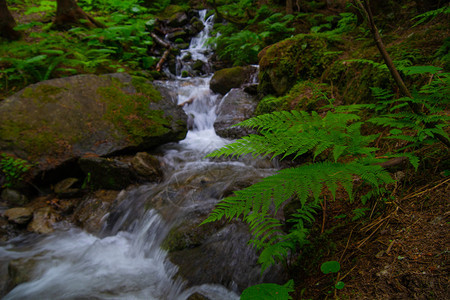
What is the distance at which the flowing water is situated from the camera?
2.71 metres

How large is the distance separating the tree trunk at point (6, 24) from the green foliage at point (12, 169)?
17.2ft

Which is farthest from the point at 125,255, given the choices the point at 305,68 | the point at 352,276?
the point at 305,68

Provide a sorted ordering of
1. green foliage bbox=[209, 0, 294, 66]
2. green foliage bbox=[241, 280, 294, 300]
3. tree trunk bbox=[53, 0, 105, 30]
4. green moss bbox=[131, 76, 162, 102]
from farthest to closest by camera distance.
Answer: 1. green foliage bbox=[209, 0, 294, 66]
2. tree trunk bbox=[53, 0, 105, 30]
3. green moss bbox=[131, 76, 162, 102]
4. green foliage bbox=[241, 280, 294, 300]

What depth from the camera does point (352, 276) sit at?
135 centimetres

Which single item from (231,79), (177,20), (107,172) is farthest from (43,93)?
(177,20)

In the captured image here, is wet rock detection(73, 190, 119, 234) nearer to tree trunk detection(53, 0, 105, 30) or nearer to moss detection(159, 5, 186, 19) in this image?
tree trunk detection(53, 0, 105, 30)

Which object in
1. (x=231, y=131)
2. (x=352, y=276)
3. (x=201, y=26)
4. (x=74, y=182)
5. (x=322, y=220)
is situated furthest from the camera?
(x=201, y=26)

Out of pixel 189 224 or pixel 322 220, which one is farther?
pixel 189 224

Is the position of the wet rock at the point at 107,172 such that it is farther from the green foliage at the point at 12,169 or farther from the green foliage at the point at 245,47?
the green foliage at the point at 245,47

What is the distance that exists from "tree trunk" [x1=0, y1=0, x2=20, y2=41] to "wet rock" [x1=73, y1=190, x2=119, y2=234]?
21.8ft

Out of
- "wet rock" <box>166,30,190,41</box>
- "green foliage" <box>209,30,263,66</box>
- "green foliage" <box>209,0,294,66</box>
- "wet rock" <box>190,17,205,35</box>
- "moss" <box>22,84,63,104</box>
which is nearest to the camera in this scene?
"moss" <box>22,84,63,104</box>

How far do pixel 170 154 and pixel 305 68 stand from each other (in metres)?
3.71

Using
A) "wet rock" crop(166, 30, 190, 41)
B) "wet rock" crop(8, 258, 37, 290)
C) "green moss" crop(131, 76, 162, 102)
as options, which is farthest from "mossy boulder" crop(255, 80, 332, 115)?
"wet rock" crop(166, 30, 190, 41)

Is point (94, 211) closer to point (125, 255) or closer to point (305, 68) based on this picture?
point (125, 255)
